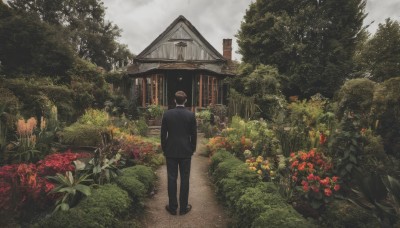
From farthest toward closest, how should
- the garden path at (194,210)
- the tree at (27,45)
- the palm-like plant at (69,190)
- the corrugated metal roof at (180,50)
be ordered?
the corrugated metal roof at (180,50), the tree at (27,45), the garden path at (194,210), the palm-like plant at (69,190)

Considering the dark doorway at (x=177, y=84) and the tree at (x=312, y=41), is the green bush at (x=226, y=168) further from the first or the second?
the tree at (x=312, y=41)

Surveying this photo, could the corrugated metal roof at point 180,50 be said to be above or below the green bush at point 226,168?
above

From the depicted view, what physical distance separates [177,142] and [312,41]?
19.1 meters

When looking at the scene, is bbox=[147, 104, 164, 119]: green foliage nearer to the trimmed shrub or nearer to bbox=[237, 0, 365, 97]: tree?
bbox=[237, 0, 365, 97]: tree

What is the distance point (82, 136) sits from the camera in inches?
317

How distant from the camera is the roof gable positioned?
67.0ft

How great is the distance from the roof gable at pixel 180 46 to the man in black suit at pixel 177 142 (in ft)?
53.2

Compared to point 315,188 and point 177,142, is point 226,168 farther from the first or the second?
point 315,188

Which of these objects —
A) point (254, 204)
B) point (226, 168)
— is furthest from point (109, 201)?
point (226, 168)

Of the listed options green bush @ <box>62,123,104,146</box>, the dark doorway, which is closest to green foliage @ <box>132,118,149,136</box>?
green bush @ <box>62,123,104,146</box>

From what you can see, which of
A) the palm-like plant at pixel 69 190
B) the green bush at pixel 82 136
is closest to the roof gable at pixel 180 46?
the green bush at pixel 82 136

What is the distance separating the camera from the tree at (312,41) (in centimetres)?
1953

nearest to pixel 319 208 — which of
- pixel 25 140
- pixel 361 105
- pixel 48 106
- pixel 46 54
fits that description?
pixel 361 105

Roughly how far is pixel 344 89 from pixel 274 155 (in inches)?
82.7
